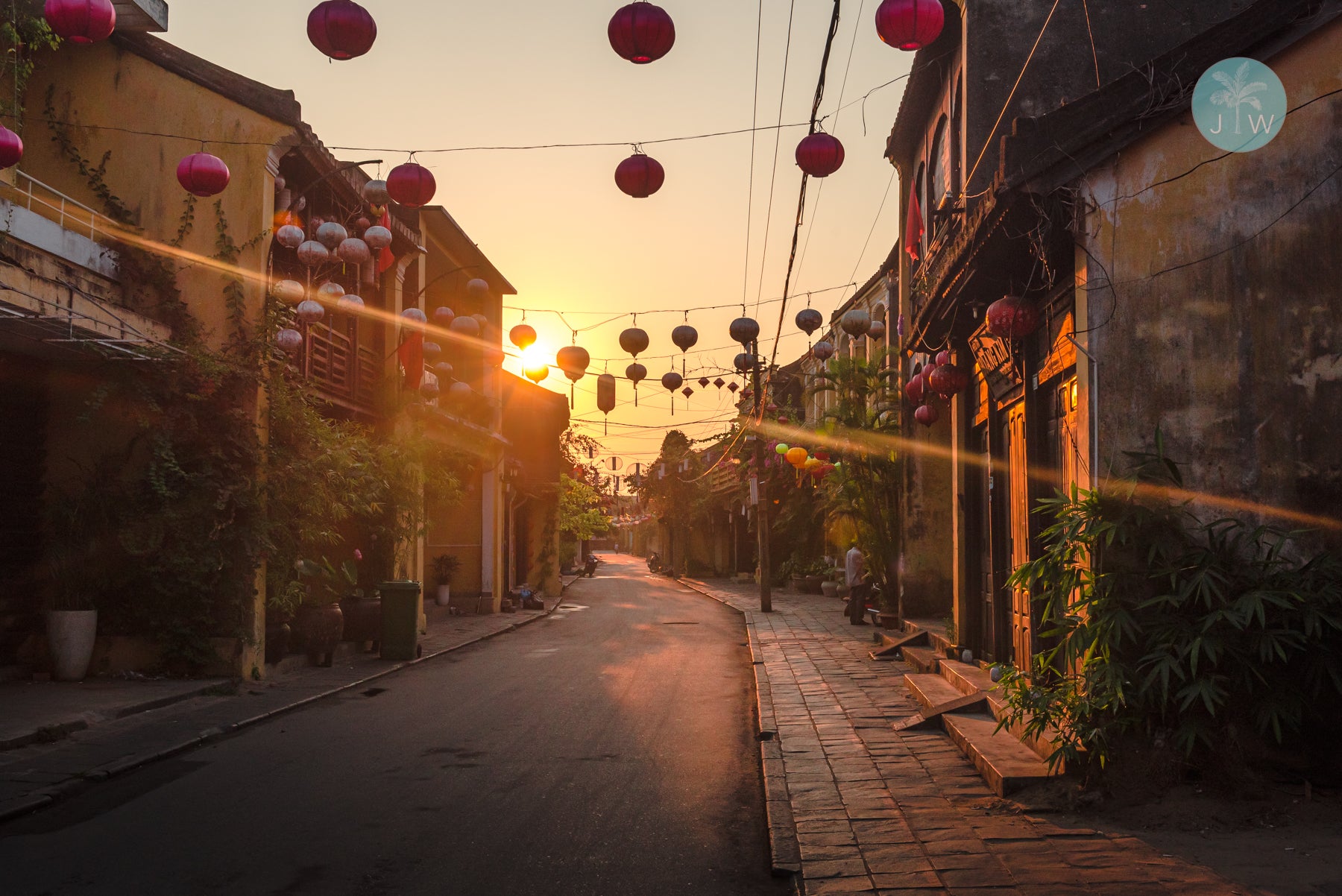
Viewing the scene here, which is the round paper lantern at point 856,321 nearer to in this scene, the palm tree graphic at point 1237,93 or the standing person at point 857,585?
the standing person at point 857,585

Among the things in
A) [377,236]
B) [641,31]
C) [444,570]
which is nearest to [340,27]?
[641,31]

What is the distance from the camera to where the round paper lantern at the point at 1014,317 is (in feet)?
29.6

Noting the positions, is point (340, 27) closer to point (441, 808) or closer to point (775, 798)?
point (441, 808)

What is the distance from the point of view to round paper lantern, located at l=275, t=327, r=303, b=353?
13383 millimetres

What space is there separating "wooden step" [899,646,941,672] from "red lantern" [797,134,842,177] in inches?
258

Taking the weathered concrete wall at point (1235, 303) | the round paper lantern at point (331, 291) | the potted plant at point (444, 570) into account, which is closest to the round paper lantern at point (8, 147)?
the round paper lantern at point (331, 291)

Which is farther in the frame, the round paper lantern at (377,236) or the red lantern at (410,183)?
the round paper lantern at (377,236)

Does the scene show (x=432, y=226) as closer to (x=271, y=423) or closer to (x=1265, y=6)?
(x=271, y=423)

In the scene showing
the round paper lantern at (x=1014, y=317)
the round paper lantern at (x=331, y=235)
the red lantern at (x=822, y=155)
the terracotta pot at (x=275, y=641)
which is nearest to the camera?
the round paper lantern at (x=1014, y=317)

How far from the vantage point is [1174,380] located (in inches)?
285

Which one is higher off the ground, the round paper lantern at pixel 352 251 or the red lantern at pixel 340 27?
the red lantern at pixel 340 27

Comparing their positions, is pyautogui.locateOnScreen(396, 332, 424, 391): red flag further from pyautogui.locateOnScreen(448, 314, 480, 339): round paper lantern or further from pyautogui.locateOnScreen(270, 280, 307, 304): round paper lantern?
pyautogui.locateOnScreen(270, 280, 307, 304): round paper lantern

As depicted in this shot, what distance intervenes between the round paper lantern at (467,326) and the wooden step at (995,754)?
35.6 ft

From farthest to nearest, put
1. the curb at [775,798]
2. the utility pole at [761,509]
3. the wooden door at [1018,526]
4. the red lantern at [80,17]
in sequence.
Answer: the utility pole at [761,509]
the wooden door at [1018,526]
the red lantern at [80,17]
the curb at [775,798]
